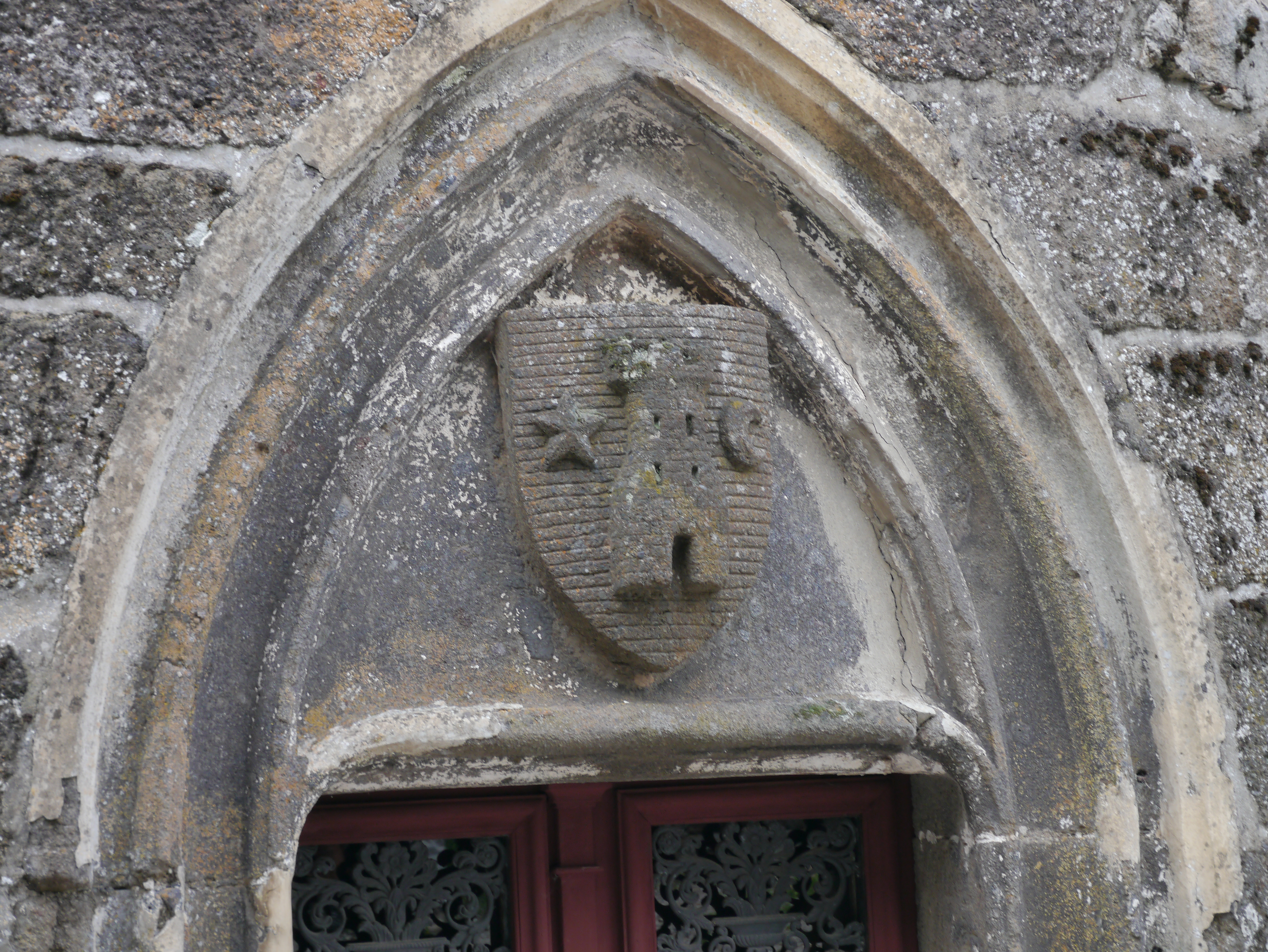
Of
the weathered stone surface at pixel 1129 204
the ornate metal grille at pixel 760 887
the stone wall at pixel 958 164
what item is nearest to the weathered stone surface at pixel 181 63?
the stone wall at pixel 958 164

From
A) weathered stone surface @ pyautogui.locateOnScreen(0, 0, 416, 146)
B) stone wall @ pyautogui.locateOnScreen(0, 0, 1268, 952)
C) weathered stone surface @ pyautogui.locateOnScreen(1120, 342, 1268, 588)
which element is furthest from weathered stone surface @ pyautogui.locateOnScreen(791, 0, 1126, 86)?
weathered stone surface @ pyautogui.locateOnScreen(0, 0, 416, 146)

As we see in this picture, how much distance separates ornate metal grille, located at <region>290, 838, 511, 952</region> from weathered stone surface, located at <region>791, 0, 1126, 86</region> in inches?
58.0

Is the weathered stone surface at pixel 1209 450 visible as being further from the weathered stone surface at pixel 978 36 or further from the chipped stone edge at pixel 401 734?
the chipped stone edge at pixel 401 734

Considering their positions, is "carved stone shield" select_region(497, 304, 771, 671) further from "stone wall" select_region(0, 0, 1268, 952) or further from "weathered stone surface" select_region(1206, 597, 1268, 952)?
"weathered stone surface" select_region(1206, 597, 1268, 952)

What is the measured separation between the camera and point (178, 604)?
1.61 metres

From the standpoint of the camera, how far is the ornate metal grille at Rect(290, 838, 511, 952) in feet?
6.17

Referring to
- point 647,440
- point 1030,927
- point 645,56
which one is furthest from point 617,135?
point 1030,927

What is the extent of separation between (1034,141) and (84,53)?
1529 mm

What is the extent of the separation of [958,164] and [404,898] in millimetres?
1518

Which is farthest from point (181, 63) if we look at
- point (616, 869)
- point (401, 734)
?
point (616, 869)

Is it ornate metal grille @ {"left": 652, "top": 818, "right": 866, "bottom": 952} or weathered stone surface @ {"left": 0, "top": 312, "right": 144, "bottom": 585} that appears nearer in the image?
weathered stone surface @ {"left": 0, "top": 312, "right": 144, "bottom": 585}

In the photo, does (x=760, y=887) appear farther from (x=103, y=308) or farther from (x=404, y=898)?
(x=103, y=308)

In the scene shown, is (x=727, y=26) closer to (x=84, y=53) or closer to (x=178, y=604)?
(x=84, y=53)

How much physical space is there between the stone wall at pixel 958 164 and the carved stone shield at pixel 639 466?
0.52m
